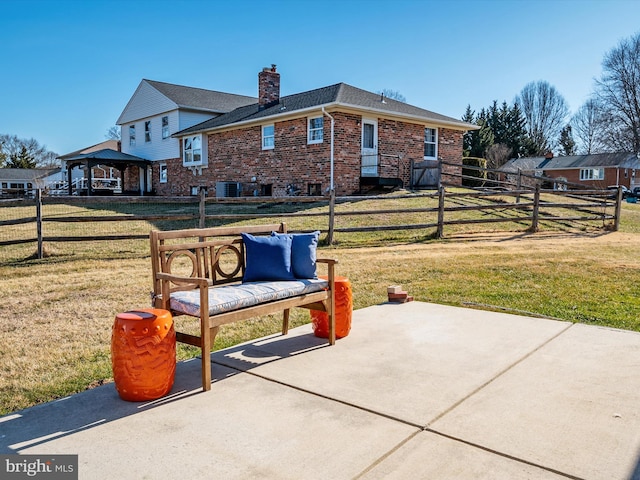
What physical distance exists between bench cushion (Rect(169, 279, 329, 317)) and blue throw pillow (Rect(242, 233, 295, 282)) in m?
0.13

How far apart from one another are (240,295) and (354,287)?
3.48m

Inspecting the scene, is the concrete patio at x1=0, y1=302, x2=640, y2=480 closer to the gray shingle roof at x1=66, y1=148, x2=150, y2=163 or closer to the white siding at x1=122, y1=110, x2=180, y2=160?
the white siding at x1=122, y1=110, x2=180, y2=160

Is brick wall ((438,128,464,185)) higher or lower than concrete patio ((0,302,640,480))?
higher

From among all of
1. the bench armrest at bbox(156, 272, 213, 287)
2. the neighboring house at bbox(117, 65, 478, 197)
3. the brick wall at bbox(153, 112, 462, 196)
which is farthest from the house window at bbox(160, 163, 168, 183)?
the bench armrest at bbox(156, 272, 213, 287)

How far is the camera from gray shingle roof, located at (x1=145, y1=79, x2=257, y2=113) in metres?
27.2

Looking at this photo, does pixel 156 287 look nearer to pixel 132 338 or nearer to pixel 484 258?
pixel 132 338

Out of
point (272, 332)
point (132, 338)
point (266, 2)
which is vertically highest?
point (266, 2)

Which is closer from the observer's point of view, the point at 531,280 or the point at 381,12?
the point at 531,280

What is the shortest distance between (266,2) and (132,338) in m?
13.6

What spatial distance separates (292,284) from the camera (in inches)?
165

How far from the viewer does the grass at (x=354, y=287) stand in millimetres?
4164

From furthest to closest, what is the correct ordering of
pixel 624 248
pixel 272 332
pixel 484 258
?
1. pixel 624 248
2. pixel 484 258
3. pixel 272 332

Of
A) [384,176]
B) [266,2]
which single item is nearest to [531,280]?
[266,2]

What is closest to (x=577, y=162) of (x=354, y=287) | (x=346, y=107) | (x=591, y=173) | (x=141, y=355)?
(x=591, y=173)
